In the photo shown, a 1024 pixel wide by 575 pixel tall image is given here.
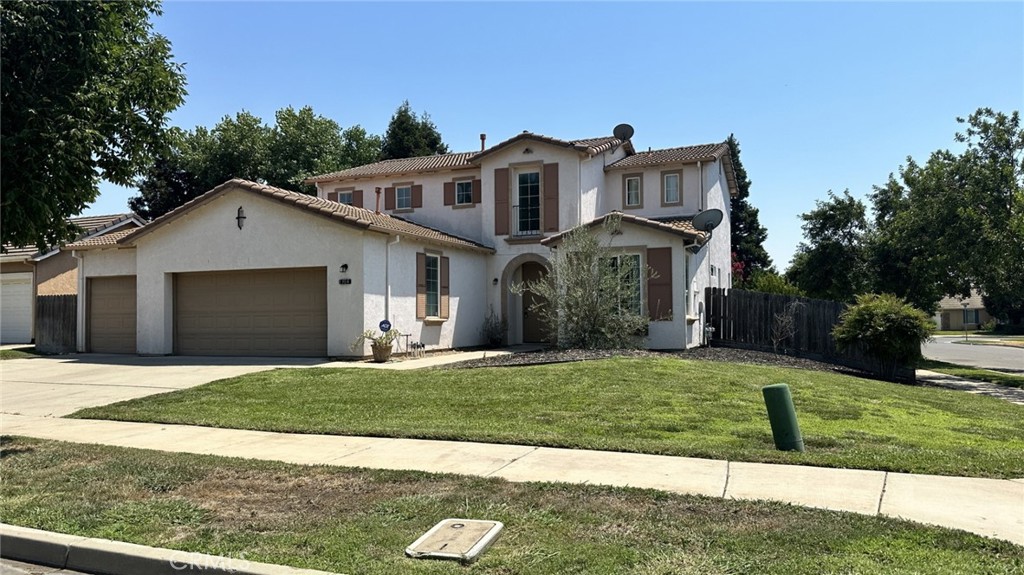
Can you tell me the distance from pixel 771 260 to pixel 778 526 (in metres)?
→ 50.2

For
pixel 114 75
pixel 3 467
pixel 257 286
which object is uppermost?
pixel 114 75

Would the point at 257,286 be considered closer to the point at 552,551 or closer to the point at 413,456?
the point at 413,456

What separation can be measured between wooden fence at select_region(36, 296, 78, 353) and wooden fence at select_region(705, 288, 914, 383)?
63.4ft

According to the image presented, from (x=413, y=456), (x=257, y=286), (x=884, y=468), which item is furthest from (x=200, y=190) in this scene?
(x=884, y=468)

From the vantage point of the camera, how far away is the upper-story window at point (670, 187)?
81.7 feet

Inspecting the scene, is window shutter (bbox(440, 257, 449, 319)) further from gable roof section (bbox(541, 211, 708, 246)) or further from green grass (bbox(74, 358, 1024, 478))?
green grass (bbox(74, 358, 1024, 478))

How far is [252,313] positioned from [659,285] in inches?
437

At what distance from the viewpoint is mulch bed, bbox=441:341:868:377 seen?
16250 mm

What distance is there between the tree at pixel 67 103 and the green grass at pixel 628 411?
3549mm

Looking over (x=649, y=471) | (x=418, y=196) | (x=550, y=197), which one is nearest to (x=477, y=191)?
(x=418, y=196)

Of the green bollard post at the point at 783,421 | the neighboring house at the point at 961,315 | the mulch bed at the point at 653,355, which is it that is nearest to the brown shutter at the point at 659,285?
the mulch bed at the point at 653,355

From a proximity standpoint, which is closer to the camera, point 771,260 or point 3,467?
point 3,467

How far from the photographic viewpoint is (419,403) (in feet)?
37.6

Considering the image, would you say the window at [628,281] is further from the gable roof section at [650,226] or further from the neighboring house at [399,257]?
the gable roof section at [650,226]
